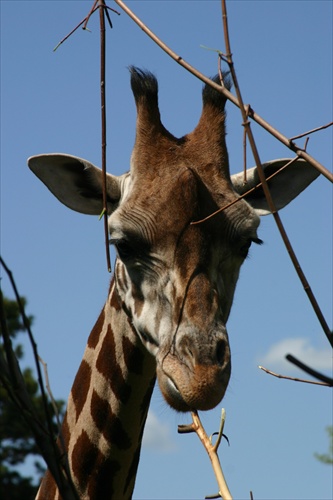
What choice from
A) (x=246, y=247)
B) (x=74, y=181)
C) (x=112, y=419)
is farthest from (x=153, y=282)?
(x=74, y=181)

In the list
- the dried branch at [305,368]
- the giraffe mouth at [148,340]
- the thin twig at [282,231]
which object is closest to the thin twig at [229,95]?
the thin twig at [282,231]

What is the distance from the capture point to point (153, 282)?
4043 millimetres

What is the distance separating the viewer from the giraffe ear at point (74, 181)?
468cm

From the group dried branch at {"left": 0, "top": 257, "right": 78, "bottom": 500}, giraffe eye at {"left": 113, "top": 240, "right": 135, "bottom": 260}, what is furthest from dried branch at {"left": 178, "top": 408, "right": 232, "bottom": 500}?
giraffe eye at {"left": 113, "top": 240, "right": 135, "bottom": 260}

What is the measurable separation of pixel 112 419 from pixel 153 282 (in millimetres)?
840

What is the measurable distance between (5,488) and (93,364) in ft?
69.5

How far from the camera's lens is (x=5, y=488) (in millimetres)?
24266

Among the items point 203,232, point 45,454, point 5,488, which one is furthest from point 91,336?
point 5,488

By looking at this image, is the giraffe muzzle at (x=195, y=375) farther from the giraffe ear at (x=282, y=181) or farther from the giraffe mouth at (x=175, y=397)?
the giraffe ear at (x=282, y=181)

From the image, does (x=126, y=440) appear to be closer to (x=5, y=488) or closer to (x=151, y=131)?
(x=151, y=131)

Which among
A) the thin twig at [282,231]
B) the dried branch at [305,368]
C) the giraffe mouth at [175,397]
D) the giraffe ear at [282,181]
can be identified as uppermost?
the giraffe ear at [282,181]

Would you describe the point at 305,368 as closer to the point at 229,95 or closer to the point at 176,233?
the point at 229,95

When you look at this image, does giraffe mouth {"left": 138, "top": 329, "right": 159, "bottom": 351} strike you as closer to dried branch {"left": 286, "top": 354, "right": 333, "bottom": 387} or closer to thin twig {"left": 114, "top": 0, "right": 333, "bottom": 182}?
thin twig {"left": 114, "top": 0, "right": 333, "bottom": 182}

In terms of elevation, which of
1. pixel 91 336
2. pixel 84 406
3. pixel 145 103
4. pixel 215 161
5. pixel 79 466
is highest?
pixel 145 103
